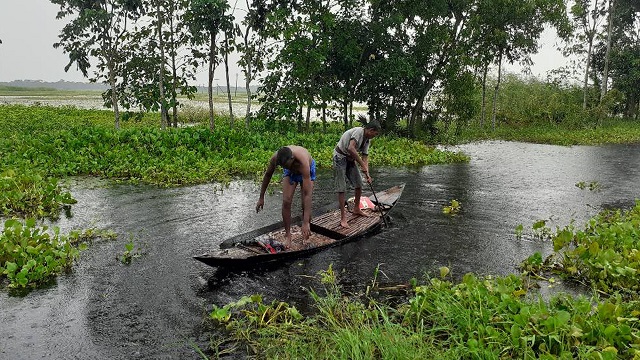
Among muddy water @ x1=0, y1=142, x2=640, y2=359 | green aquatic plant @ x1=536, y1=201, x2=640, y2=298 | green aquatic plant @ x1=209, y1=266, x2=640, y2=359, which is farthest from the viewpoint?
green aquatic plant @ x1=536, y1=201, x2=640, y2=298

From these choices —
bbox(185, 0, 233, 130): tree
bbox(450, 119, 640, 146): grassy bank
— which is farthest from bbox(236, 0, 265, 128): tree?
bbox(450, 119, 640, 146): grassy bank

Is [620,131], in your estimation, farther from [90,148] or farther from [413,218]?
[90,148]

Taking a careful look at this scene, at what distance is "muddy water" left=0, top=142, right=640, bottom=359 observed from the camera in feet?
15.0

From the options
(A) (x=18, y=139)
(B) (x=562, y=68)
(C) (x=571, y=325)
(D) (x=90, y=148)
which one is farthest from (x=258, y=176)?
(B) (x=562, y=68)

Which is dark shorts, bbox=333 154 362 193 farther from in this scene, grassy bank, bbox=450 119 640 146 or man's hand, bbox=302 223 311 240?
grassy bank, bbox=450 119 640 146

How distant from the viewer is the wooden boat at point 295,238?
5.81m

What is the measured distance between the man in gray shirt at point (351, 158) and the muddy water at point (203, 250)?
92 centimetres

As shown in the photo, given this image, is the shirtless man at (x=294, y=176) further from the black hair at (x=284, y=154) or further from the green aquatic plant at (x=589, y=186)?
the green aquatic plant at (x=589, y=186)

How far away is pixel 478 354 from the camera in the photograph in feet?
12.1

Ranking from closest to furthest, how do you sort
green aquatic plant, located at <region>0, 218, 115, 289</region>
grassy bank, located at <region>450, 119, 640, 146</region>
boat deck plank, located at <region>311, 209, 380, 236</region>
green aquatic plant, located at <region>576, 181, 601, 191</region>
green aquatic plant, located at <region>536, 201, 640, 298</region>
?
green aquatic plant, located at <region>536, 201, 640, 298</region>
green aquatic plant, located at <region>0, 218, 115, 289</region>
boat deck plank, located at <region>311, 209, 380, 236</region>
green aquatic plant, located at <region>576, 181, 601, 191</region>
grassy bank, located at <region>450, 119, 640, 146</region>

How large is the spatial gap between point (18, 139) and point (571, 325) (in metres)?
14.6

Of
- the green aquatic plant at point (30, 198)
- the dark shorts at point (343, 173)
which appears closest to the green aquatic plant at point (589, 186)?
the dark shorts at point (343, 173)

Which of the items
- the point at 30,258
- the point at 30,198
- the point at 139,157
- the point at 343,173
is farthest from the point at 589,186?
the point at 30,198

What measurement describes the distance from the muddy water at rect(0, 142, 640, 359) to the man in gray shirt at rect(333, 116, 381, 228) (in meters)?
0.92
